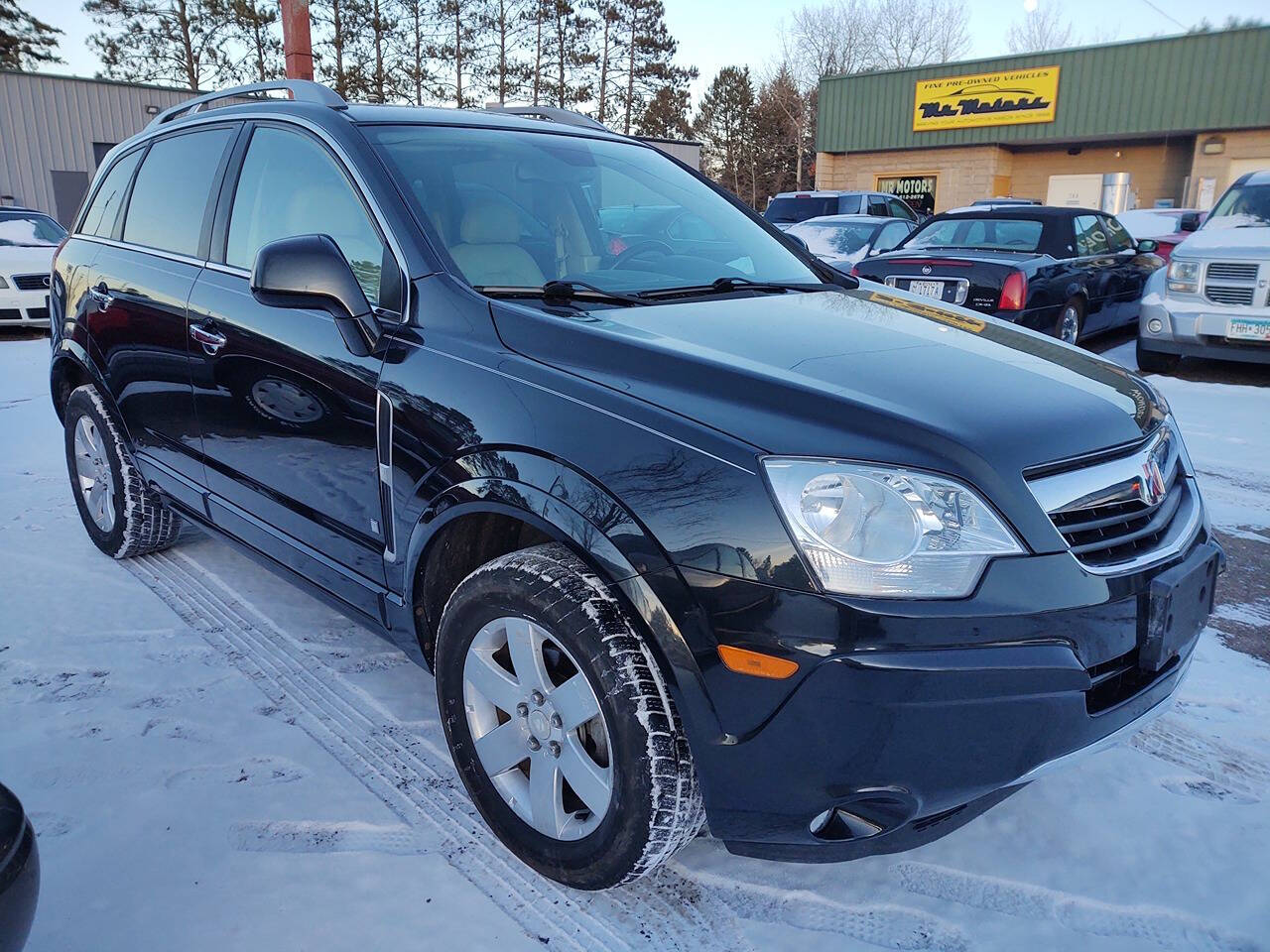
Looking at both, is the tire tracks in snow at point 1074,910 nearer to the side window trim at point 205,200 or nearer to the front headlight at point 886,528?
the front headlight at point 886,528

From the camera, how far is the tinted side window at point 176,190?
3.22 m

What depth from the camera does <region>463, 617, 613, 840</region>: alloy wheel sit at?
195cm

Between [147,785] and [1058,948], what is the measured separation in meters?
2.24

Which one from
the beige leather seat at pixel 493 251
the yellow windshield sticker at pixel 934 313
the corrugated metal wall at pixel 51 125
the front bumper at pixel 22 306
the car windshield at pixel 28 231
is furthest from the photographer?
the corrugated metal wall at pixel 51 125

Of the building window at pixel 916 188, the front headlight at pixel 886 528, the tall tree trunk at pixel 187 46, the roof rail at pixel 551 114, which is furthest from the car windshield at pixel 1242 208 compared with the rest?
the tall tree trunk at pixel 187 46

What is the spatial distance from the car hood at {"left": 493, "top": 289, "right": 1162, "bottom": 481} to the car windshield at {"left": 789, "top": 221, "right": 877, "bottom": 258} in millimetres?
9148

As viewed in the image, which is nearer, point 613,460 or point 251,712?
point 613,460

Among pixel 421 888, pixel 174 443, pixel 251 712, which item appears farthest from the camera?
pixel 174 443

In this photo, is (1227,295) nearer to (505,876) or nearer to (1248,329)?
(1248,329)

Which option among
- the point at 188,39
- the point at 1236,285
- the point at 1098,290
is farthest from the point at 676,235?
the point at 188,39

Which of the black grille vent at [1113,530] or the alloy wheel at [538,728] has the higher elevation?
the black grille vent at [1113,530]

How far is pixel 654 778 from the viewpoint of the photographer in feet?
5.97

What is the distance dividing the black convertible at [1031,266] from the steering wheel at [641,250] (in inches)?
210

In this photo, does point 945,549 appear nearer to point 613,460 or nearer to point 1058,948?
point 613,460
